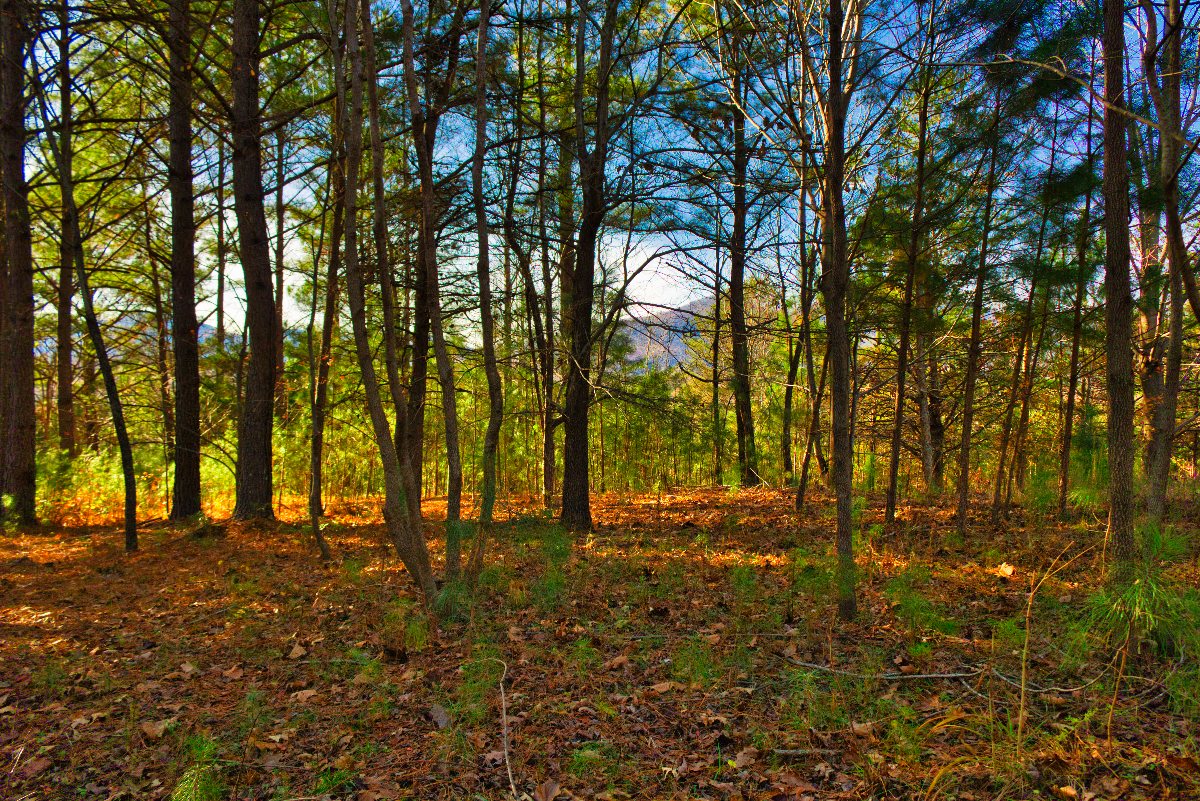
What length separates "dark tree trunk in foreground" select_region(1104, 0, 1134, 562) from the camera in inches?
132

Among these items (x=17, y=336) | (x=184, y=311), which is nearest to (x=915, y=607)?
(x=184, y=311)

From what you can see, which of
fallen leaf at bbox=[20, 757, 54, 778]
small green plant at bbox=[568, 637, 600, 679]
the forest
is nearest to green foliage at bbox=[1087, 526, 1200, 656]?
the forest

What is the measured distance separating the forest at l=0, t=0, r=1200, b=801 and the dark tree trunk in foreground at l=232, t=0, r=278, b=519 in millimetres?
46

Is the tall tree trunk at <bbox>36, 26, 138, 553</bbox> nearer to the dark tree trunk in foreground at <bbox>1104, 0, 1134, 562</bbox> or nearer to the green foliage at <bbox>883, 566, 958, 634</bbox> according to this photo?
the green foliage at <bbox>883, 566, 958, 634</bbox>

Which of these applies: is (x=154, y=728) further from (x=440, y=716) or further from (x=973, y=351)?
(x=973, y=351)

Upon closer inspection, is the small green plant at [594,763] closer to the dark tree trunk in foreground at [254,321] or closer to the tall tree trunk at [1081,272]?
the tall tree trunk at [1081,272]

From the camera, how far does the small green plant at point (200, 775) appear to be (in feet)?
A: 8.04

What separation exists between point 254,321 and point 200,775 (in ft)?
22.3

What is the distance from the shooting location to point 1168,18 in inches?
127

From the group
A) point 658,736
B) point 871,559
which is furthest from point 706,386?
point 658,736

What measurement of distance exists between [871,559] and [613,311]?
3.36 m

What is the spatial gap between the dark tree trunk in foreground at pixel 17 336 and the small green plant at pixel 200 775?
24.6 feet

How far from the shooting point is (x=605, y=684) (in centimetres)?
337

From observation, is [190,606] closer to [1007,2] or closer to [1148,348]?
[1007,2]
